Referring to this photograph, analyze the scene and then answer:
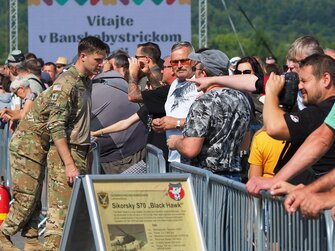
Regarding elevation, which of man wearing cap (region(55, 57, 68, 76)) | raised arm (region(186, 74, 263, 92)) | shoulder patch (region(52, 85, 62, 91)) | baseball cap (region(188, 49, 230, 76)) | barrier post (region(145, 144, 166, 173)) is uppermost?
baseball cap (region(188, 49, 230, 76))

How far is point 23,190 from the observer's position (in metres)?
10.5

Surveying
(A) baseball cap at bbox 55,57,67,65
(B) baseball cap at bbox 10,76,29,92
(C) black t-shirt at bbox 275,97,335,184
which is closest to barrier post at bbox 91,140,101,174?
(B) baseball cap at bbox 10,76,29,92

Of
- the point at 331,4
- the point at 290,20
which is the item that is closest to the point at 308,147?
the point at 331,4

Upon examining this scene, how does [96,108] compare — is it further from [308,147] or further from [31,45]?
[31,45]

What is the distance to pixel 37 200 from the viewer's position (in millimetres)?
10695

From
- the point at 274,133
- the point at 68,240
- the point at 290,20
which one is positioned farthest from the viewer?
the point at 290,20

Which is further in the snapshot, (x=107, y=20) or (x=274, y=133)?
(x=107, y=20)

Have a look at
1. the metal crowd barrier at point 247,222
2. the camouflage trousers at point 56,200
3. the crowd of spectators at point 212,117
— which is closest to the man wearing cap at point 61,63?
the crowd of spectators at point 212,117

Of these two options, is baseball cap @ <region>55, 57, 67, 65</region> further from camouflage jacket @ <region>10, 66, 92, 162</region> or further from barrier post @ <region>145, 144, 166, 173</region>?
camouflage jacket @ <region>10, 66, 92, 162</region>

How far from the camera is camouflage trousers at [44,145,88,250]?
9.85m

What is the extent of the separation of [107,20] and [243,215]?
1550 centimetres

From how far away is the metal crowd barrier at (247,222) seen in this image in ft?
18.0

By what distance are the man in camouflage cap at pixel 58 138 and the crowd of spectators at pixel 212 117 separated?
2 centimetres

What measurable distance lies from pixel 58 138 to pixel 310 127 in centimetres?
369
